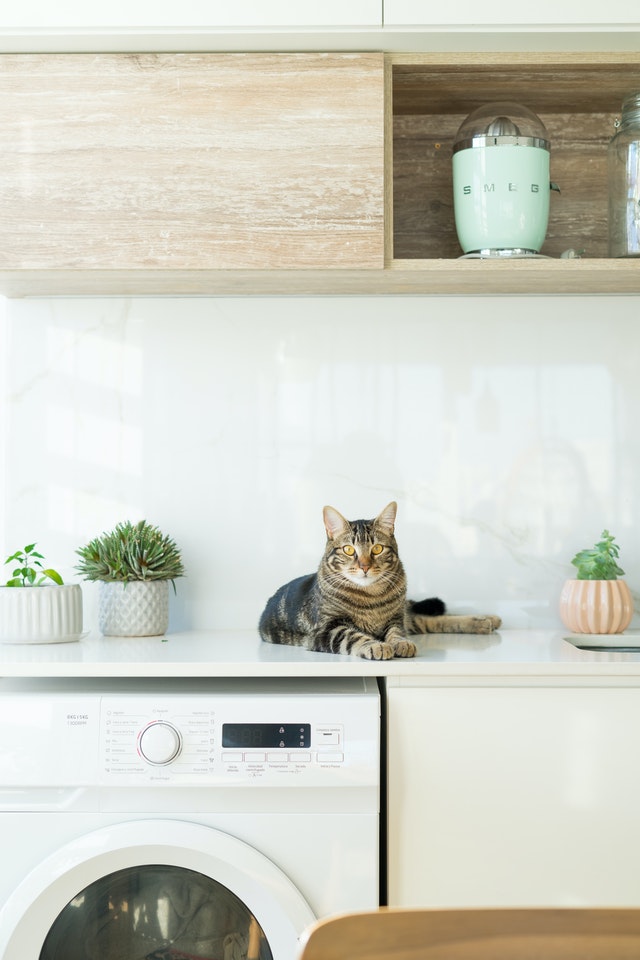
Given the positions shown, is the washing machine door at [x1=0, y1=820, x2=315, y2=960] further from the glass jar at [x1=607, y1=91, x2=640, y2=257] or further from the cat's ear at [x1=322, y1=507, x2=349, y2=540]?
the glass jar at [x1=607, y1=91, x2=640, y2=257]

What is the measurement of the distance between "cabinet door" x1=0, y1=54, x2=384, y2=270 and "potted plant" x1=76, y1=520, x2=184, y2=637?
525mm

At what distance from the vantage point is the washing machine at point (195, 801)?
138cm

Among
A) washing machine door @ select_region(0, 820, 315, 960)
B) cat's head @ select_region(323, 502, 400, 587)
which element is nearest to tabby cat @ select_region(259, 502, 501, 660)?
cat's head @ select_region(323, 502, 400, 587)

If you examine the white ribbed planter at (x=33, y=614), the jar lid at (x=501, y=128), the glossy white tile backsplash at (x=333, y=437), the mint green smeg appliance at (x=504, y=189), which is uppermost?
the jar lid at (x=501, y=128)

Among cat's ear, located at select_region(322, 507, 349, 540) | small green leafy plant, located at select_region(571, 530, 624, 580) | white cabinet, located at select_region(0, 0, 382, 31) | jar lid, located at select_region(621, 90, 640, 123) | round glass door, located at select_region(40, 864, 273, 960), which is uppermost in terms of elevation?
white cabinet, located at select_region(0, 0, 382, 31)

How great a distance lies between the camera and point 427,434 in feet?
6.45

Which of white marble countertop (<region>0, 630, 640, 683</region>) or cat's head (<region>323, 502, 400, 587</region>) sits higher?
cat's head (<region>323, 502, 400, 587</region>)

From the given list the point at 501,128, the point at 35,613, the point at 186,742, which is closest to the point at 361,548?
the point at 186,742

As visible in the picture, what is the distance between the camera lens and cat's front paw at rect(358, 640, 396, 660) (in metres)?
1.47

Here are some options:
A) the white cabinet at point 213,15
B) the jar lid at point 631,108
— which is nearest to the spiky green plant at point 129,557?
the white cabinet at point 213,15

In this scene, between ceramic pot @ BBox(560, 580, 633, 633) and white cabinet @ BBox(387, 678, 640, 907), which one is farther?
ceramic pot @ BBox(560, 580, 633, 633)

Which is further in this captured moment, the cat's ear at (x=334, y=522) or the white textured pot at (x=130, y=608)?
the white textured pot at (x=130, y=608)

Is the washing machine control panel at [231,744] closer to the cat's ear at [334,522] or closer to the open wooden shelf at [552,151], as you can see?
the cat's ear at [334,522]

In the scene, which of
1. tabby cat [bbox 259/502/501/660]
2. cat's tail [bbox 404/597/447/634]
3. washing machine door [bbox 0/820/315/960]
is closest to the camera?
washing machine door [bbox 0/820/315/960]
